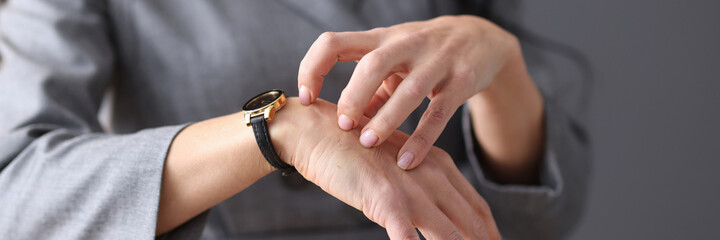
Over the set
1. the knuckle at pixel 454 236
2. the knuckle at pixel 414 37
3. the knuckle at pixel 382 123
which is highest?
the knuckle at pixel 414 37

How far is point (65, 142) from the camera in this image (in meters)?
0.46

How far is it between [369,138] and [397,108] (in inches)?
1.3

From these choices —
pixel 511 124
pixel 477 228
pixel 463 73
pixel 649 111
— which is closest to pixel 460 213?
pixel 477 228

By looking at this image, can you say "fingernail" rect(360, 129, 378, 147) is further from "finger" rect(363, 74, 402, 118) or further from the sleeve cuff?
the sleeve cuff

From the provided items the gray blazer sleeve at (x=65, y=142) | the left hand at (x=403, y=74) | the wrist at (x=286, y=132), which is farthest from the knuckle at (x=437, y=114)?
the gray blazer sleeve at (x=65, y=142)

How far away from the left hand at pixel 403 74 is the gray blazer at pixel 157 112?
0.12 m

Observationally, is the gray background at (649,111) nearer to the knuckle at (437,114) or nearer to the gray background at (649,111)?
the gray background at (649,111)

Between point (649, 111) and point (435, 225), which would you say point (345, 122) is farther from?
point (649, 111)

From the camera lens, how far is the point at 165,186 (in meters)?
0.41

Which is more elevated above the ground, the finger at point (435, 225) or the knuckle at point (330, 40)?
the knuckle at point (330, 40)

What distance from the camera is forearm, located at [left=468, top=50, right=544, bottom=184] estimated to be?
576 millimetres

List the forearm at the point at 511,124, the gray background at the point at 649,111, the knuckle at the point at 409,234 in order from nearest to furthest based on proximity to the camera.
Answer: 1. the knuckle at the point at 409,234
2. the forearm at the point at 511,124
3. the gray background at the point at 649,111

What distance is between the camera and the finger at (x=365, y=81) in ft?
1.14

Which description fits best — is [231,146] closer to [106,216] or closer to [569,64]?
[106,216]
